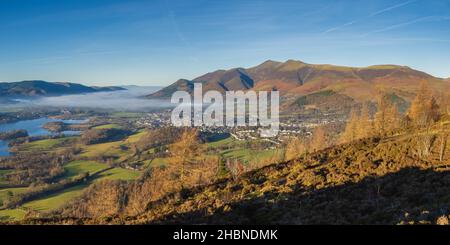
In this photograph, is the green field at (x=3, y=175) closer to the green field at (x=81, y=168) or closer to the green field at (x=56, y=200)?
the green field at (x=81, y=168)

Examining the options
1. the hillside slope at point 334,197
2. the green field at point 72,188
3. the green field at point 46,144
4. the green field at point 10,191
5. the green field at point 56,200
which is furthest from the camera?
the green field at point 46,144

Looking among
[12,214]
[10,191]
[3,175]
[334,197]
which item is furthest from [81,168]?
[334,197]

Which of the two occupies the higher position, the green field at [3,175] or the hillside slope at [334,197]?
the hillside slope at [334,197]

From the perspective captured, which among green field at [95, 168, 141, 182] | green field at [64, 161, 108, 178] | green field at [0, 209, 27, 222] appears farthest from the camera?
green field at [64, 161, 108, 178]

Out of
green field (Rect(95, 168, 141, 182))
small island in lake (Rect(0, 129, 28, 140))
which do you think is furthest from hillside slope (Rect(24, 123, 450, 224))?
small island in lake (Rect(0, 129, 28, 140))

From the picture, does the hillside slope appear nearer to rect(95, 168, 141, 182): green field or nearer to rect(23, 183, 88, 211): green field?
rect(23, 183, 88, 211): green field

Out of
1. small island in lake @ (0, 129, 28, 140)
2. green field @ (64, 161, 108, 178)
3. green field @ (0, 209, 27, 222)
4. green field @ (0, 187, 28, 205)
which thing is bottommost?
green field @ (0, 187, 28, 205)

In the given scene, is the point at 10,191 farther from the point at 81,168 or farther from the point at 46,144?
the point at 46,144

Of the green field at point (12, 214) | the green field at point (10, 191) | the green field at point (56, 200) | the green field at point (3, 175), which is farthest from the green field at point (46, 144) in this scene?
the green field at point (12, 214)
